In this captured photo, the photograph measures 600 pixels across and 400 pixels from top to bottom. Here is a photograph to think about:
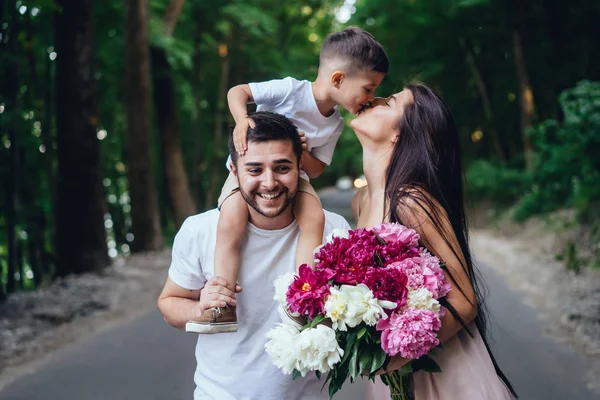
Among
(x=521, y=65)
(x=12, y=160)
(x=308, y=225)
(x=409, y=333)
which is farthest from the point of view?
(x=521, y=65)

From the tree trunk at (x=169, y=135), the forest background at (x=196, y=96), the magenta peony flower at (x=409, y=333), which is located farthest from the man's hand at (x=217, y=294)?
the tree trunk at (x=169, y=135)

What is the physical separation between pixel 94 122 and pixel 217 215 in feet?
30.9

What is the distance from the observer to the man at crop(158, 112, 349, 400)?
3.13 meters

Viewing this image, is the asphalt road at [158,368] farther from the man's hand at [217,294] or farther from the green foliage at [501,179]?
the green foliage at [501,179]

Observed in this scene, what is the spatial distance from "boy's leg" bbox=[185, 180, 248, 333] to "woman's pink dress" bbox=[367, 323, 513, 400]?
832mm

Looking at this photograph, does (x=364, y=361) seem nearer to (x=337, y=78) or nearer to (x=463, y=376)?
(x=463, y=376)

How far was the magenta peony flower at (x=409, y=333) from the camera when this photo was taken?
8.64 feet

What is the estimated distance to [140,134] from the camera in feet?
51.4

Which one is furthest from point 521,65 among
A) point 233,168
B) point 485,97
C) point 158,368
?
point 233,168

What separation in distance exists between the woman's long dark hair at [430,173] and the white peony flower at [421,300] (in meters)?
0.33

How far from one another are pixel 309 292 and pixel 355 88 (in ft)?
5.64

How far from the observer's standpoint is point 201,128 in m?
27.0

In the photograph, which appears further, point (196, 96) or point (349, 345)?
point (196, 96)

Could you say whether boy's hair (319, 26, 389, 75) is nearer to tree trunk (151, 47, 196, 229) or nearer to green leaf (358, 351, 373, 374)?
green leaf (358, 351, 373, 374)
